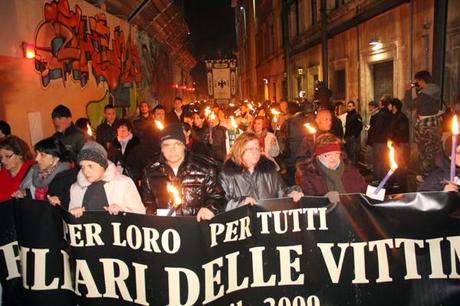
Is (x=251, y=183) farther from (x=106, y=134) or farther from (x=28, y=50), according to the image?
(x=28, y=50)

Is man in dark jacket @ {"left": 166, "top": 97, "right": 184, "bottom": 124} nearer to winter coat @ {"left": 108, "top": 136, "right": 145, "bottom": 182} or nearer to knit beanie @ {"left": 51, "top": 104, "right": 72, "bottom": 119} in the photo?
winter coat @ {"left": 108, "top": 136, "right": 145, "bottom": 182}

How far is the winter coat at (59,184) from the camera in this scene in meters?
4.10

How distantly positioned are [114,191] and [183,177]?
62 centimetres

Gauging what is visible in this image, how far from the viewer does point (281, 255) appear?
11.3 ft

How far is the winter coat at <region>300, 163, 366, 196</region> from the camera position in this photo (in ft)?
13.7

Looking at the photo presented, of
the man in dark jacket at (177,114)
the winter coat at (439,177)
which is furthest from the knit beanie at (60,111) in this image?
the man in dark jacket at (177,114)

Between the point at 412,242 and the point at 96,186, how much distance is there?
97.4 inches

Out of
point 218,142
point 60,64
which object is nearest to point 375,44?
point 218,142

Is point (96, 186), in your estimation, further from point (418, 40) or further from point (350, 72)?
point (350, 72)

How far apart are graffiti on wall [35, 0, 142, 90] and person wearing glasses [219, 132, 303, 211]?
6.26 metres

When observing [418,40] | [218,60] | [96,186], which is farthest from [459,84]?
[218,60]

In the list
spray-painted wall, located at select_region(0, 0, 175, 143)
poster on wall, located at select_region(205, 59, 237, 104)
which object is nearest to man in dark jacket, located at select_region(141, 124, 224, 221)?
spray-painted wall, located at select_region(0, 0, 175, 143)

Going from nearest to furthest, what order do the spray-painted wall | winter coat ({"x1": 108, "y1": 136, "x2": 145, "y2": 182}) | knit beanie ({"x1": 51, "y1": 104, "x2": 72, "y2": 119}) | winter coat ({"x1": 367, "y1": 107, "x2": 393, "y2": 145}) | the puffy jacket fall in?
the puffy jacket, knit beanie ({"x1": 51, "y1": 104, "x2": 72, "y2": 119}), winter coat ({"x1": 108, "y1": 136, "x2": 145, "y2": 182}), the spray-painted wall, winter coat ({"x1": 367, "y1": 107, "x2": 393, "y2": 145})

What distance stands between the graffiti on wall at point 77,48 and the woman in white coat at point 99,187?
237 inches
